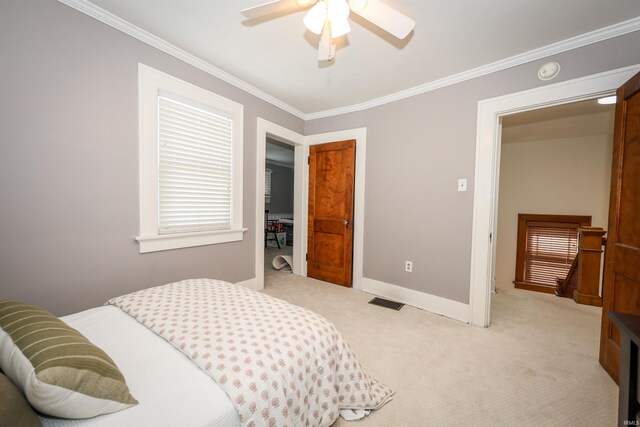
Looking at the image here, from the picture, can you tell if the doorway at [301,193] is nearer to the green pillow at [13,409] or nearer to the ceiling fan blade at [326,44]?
the ceiling fan blade at [326,44]

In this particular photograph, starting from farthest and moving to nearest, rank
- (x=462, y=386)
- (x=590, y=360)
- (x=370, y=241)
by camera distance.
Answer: (x=370, y=241)
(x=590, y=360)
(x=462, y=386)

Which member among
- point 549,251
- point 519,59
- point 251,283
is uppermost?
point 519,59

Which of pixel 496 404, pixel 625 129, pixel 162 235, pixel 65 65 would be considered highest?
pixel 65 65

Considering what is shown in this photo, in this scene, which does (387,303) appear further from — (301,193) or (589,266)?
(589,266)

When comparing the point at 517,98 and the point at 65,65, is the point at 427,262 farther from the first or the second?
the point at 65,65

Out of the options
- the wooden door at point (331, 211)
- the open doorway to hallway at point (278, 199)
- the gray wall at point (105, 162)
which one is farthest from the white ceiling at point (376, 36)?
the open doorway to hallway at point (278, 199)

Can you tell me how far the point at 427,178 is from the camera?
274cm

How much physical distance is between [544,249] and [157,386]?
602cm

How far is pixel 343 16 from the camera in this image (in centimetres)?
138

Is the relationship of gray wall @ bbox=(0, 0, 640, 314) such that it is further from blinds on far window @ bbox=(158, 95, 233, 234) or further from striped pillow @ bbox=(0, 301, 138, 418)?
striped pillow @ bbox=(0, 301, 138, 418)

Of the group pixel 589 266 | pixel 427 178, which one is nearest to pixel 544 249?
pixel 589 266

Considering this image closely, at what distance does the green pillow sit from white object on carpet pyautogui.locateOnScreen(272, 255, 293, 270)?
3.43 meters

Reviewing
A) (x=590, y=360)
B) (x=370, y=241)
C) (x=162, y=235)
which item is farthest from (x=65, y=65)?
(x=590, y=360)

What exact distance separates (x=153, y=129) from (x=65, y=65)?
60 centimetres
